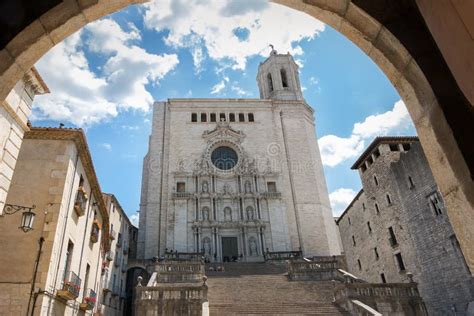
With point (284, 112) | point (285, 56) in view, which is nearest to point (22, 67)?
point (284, 112)

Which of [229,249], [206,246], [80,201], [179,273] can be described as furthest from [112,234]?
[80,201]

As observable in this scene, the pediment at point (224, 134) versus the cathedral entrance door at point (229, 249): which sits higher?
the pediment at point (224, 134)

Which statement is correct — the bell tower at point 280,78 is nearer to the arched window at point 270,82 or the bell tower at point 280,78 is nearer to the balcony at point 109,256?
the arched window at point 270,82

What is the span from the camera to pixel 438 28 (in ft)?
6.42

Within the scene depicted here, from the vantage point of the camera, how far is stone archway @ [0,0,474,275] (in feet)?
6.56

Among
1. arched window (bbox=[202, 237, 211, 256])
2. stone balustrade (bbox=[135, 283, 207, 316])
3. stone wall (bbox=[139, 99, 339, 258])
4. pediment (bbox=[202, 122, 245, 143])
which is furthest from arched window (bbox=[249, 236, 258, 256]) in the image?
stone balustrade (bbox=[135, 283, 207, 316])

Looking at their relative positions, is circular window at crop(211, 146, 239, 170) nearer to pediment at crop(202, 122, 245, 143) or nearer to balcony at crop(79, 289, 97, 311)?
pediment at crop(202, 122, 245, 143)

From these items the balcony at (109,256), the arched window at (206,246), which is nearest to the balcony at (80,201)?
the balcony at (109,256)

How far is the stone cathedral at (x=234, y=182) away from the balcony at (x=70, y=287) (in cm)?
1913

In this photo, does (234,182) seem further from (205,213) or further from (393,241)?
(393,241)

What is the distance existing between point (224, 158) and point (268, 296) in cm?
2227

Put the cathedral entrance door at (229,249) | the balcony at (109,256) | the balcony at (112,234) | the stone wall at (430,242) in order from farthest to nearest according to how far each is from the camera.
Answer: the cathedral entrance door at (229,249) < the balcony at (112,234) < the balcony at (109,256) < the stone wall at (430,242)

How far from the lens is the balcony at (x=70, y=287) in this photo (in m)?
10.7

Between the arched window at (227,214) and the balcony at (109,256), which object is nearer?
the balcony at (109,256)
